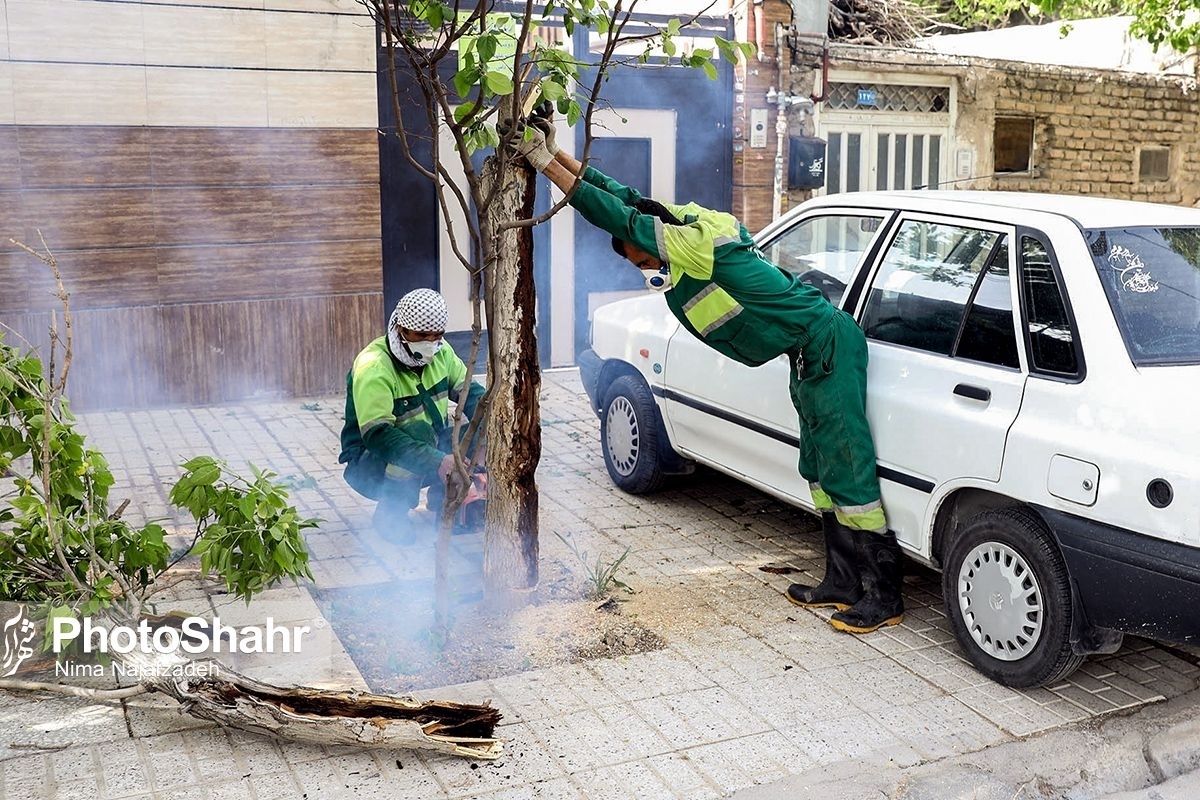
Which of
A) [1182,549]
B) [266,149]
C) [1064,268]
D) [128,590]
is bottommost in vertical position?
[128,590]

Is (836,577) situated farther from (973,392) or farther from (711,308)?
(711,308)

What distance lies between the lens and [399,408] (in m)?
5.85

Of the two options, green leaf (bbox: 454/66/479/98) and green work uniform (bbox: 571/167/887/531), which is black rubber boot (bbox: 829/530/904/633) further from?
green leaf (bbox: 454/66/479/98)

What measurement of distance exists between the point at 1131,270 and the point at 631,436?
3.11m

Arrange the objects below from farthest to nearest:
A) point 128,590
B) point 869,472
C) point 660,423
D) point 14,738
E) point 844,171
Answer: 1. point 844,171
2. point 660,423
3. point 869,472
4. point 128,590
5. point 14,738

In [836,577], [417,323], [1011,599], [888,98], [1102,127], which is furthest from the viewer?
[1102,127]

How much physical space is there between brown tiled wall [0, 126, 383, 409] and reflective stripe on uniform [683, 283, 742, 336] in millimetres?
5154

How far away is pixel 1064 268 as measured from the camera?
4551mm

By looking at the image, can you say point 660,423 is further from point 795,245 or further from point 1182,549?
point 1182,549

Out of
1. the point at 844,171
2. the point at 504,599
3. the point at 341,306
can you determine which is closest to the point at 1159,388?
the point at 504,599

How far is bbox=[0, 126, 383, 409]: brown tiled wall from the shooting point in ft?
28.3

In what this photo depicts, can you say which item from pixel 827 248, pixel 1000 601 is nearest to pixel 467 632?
pixel 1000 601

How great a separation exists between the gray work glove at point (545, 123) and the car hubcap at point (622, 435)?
2445mm

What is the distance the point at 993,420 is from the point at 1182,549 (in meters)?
0.86
